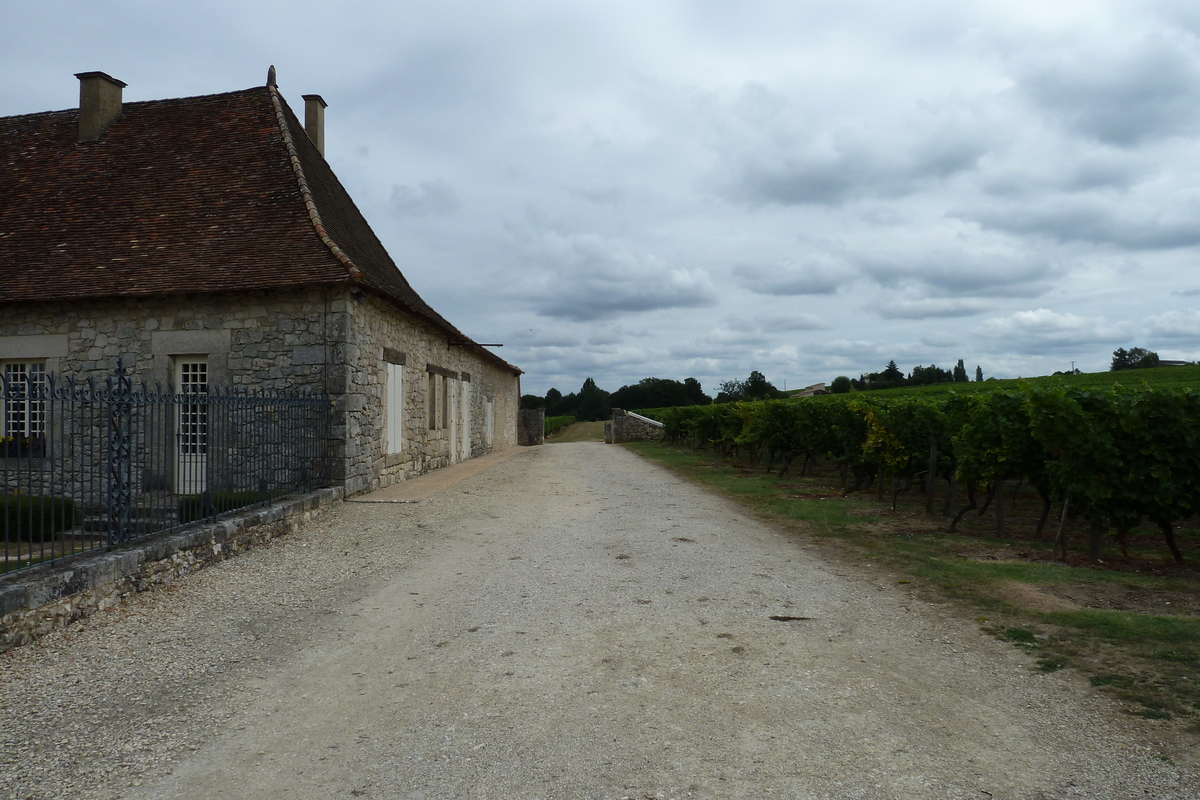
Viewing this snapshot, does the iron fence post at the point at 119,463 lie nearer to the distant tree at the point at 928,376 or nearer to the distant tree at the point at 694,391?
the distant tree at the point at 928,376

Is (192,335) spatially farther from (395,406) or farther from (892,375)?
(892,375)

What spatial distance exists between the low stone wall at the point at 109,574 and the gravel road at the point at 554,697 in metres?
0.16

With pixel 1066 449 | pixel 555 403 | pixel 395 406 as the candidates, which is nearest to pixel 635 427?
pixel 395 406

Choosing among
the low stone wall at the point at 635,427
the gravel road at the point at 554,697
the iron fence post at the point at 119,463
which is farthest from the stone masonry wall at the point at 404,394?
the low stone wall at the point at 635,427

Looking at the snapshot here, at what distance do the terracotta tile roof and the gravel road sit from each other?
6.36 m

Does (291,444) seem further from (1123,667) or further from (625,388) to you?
(625,388)

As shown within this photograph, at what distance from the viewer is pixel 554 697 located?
11.6ft

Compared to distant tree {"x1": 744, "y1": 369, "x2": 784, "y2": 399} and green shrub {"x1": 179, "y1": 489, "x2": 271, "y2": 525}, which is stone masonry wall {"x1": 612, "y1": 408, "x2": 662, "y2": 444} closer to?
distant tree {"x1": 744, "y1": 369, "x2": 784, "y2": 399}

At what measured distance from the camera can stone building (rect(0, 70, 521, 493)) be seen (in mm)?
10859

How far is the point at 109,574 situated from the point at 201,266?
7.12 m

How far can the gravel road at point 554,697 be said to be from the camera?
2771 mm

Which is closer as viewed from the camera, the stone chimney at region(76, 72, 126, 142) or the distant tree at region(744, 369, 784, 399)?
the stone chimney at region(76, 72, 126, 142)

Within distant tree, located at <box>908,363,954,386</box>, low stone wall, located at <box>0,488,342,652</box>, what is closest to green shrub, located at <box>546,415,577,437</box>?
distant tree, located at <box>908,363,954,386</box>

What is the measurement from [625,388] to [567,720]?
3340 inches
